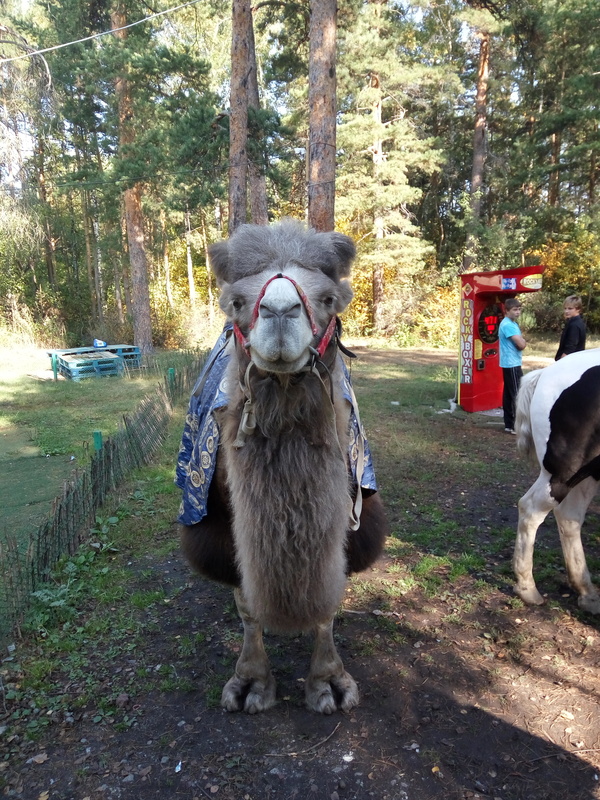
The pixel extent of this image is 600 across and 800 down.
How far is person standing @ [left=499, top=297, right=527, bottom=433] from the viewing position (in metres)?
8.43

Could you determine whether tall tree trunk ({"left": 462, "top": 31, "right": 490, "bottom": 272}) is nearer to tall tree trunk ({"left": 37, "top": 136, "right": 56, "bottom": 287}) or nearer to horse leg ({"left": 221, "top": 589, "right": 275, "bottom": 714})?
tall tree trunk ({"left": 37, "top": 136, "right": 56, "bottom": 287})

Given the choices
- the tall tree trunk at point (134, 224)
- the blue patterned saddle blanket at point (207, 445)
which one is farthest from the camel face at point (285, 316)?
the tall tree trunk at point (134, 224)

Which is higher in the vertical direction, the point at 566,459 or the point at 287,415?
the point at 287,415

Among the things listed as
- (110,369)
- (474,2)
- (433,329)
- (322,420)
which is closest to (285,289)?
(322,420)

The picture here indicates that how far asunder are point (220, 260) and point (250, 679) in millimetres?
2291

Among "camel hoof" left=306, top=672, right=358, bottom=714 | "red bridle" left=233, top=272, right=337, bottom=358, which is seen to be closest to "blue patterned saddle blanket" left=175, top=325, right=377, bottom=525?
"red bridle" left=233, top=272, right=337, bottom=358

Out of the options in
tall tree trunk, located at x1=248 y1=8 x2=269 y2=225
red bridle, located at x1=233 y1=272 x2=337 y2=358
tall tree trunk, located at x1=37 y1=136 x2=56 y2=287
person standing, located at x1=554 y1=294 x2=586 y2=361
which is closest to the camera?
red bridle, located at x1=233 y1=272 x2=337 y2=358

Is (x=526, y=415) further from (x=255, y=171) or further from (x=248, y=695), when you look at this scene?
(x=255, y=171)

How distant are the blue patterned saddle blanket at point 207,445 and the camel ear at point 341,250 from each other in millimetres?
479

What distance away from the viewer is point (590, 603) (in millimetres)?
3840

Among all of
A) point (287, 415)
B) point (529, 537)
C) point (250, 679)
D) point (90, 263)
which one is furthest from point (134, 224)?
point (287, 415)

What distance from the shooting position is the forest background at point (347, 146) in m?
15.0

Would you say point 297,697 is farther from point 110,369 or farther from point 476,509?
point 110,369

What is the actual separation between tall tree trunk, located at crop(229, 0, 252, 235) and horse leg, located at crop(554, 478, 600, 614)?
10.1 metres
